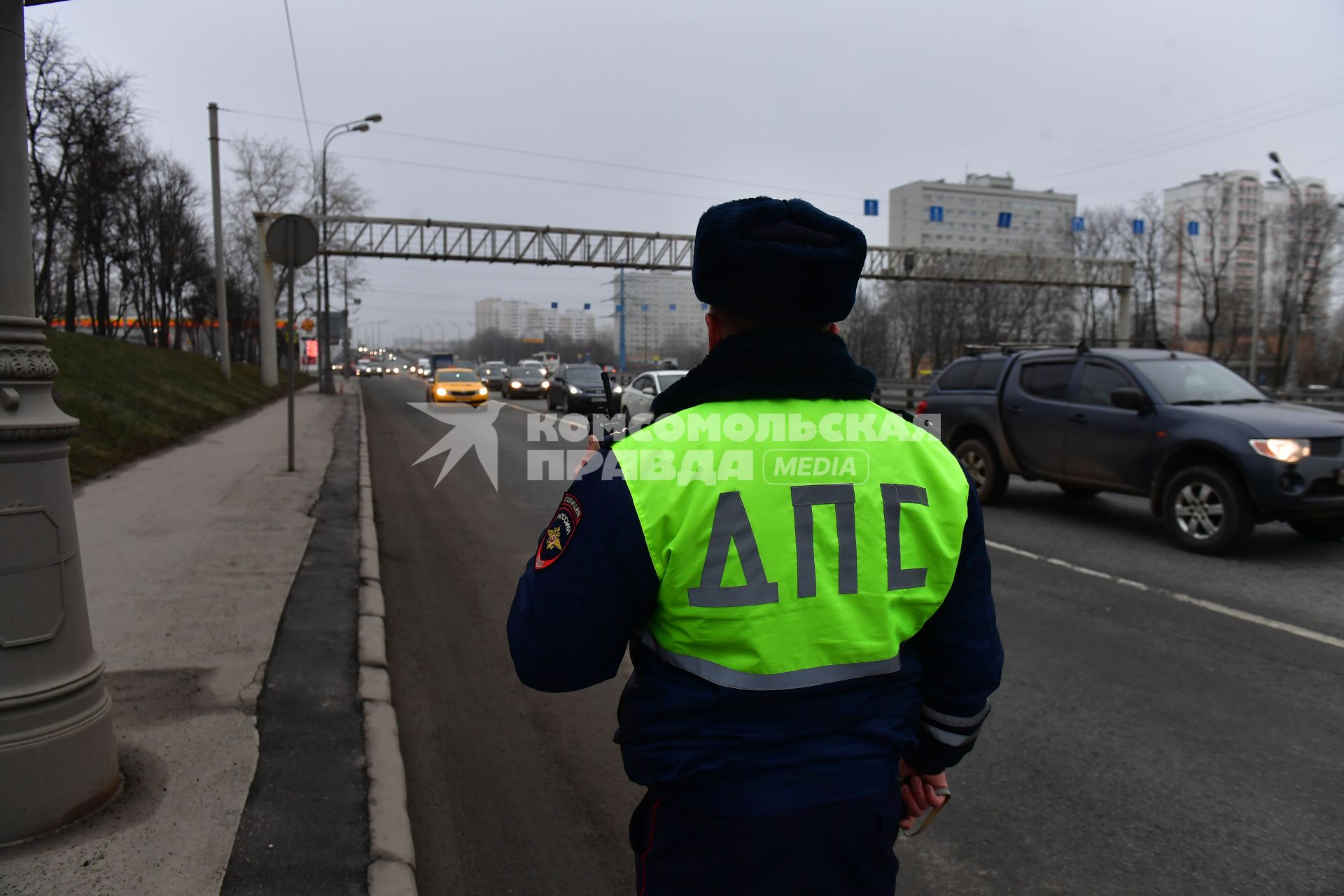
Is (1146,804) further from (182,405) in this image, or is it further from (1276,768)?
(182,405)

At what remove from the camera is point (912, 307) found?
60000 millimetres

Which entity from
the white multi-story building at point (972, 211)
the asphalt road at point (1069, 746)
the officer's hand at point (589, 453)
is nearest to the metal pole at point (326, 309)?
the asphalt road at point (1069, 746)

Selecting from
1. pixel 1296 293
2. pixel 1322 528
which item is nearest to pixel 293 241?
pixel 1322 528

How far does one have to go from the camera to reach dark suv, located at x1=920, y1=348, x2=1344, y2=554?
24.2 feet

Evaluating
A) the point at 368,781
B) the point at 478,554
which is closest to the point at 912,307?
the point at 478,554

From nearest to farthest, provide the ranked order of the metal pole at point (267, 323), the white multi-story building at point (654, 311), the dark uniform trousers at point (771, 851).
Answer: the dark uniform trousers at point (771, 851) → the metal pole at point (267, 323) → the white multi-story building at point (654, 311)

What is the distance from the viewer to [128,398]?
51.9 ft

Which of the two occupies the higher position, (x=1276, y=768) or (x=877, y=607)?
(x=877, y=607)

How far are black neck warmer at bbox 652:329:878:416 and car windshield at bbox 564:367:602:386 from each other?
27094 mm

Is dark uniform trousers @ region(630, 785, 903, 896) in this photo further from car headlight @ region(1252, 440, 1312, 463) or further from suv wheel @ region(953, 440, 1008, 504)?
suv wheel @ region(953, 440, 1008, 504)

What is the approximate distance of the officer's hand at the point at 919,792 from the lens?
1.83m

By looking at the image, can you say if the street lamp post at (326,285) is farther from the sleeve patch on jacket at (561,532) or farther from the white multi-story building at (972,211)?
the white multi-story building at (972,211)

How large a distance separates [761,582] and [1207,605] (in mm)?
6117

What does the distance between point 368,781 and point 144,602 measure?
3.01m
